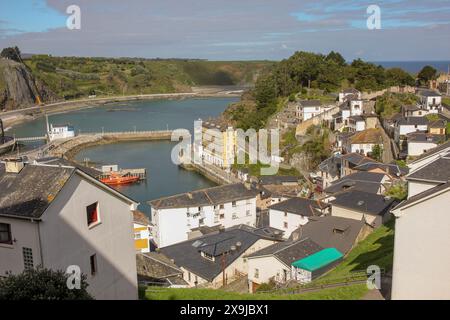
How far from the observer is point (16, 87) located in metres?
62.0

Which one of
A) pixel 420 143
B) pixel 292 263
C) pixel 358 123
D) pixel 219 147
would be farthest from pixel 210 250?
pixel 219 147

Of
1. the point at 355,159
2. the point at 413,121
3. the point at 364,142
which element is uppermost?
the point at 413,121

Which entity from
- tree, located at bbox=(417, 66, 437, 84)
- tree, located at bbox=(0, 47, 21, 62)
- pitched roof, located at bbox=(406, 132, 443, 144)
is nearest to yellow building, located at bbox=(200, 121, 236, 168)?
pitched roof, located at bbox=(406, 132, 443, 144)

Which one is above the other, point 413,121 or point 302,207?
point 413,121

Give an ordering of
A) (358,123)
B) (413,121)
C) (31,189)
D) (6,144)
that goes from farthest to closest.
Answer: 1. (6,144)
2. (358,123)
3. (413,121)
4. (31,189)

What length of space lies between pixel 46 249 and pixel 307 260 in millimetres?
5976

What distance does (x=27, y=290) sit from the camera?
3602 millimetres

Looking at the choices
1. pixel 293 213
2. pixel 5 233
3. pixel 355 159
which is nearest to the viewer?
pixel 5 233

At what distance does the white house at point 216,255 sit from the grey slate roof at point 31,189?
5659 millimetres

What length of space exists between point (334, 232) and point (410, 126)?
11830mm

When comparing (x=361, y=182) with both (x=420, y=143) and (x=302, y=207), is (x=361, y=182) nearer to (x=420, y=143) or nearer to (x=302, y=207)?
(x=302, y=207)

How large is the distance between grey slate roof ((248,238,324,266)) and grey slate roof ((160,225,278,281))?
0.99m

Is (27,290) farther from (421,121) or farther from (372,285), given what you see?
(421,121)

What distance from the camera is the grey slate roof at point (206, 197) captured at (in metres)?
15.7
